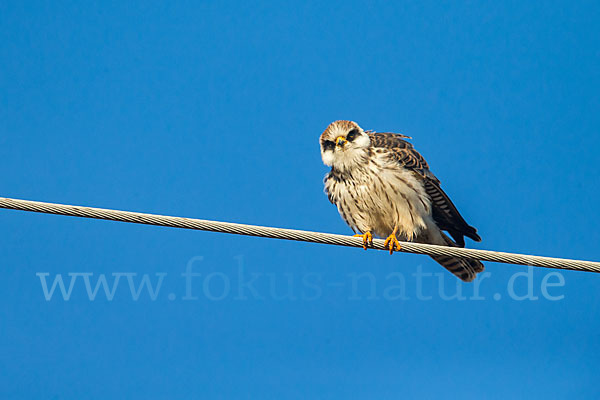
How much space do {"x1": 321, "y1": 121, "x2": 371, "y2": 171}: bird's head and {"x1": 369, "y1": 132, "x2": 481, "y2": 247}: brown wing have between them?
0.19 m

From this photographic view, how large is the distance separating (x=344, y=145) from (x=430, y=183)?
3.19 feet

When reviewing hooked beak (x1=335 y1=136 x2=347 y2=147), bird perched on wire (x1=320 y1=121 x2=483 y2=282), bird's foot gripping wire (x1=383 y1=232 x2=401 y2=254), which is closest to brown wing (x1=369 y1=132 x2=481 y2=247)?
bird perched on wire (x1=320 y1=121 x2=483 y2=282)

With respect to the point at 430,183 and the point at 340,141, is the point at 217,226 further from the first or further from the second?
the point at 430,183

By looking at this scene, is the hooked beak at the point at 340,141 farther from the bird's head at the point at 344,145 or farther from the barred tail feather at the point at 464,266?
the barred tail feather at the point at 464,266

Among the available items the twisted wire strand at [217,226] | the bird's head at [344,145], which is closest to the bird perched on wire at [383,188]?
the bird's head at [344,145]

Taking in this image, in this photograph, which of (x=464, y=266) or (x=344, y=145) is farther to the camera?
(x=464, y=266)

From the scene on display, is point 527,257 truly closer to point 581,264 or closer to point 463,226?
point 581,264

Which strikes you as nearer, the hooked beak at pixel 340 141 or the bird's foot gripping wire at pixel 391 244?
the bird's foot gripping wire at pixel 391 244

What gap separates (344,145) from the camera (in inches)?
273

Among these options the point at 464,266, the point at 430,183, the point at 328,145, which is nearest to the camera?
the point at 328,145

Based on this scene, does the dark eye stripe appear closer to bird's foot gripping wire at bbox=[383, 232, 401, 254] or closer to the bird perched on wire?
the bird perched on wire

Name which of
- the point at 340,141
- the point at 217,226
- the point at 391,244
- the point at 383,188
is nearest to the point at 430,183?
the point at 383,188

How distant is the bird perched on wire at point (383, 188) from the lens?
273 inches

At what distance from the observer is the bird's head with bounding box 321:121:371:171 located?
6918mm
